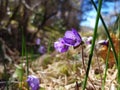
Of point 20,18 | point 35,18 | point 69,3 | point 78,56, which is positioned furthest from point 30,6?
point 78,56

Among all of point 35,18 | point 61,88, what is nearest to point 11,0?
point 35,18

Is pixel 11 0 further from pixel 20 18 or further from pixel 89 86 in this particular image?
pixel 89 86

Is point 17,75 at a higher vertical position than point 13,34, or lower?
higher

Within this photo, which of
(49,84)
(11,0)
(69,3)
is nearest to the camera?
(49,84)

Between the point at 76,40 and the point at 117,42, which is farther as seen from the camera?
the point at 117,42

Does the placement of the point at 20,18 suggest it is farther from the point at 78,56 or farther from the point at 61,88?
the point at 61,88

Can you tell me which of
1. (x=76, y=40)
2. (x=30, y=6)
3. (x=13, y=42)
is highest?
(x=76, y=40)

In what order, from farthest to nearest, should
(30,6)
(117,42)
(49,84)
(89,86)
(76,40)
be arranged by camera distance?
1. (30,6)
2. (117,42)
3. (49,84)
4. (89,86)
5. (76,40)
